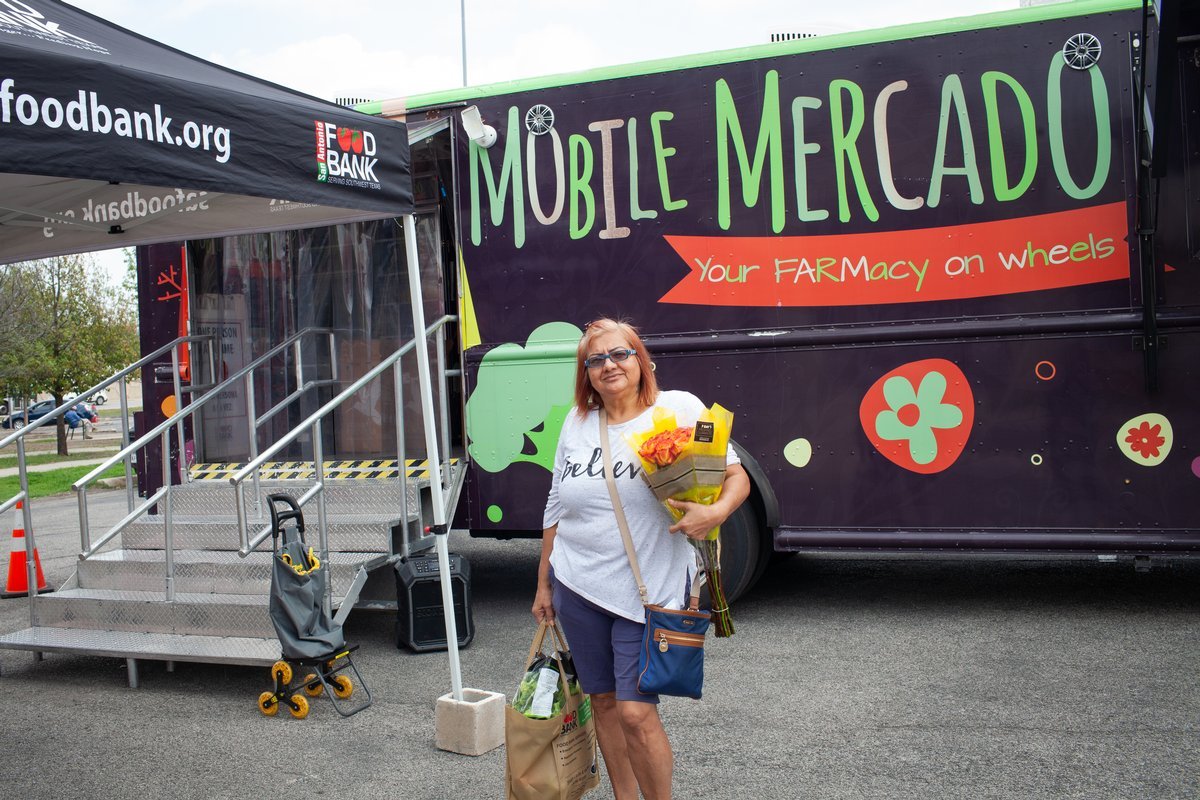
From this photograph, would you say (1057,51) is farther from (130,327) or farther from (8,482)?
(130,327)

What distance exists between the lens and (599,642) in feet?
10.2

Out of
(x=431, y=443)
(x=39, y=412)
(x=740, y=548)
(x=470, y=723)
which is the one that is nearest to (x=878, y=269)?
(x=740, y=548)

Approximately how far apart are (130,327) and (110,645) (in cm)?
3349

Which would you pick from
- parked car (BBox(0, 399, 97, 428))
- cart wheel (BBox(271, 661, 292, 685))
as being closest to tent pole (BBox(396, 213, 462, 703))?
cart wheel (BBox(271, 661, 292, 685))

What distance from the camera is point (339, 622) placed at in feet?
17.9

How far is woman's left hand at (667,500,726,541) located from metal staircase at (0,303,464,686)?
269 cm

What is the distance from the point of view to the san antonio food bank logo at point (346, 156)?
4160 millimetres

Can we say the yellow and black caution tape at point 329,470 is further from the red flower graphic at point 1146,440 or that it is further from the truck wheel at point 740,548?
the red flower graphic at point 1146,440

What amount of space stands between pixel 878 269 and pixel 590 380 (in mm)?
3090

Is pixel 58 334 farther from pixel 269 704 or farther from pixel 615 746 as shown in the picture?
pixel 615 746

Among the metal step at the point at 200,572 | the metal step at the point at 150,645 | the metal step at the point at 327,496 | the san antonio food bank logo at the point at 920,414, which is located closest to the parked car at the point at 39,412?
the metal step at the point at 327,496

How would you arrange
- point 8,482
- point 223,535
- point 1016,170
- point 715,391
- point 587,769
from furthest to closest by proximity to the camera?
point 8,482, point 223,535, point 715,391, point 1016,170, point 587,769

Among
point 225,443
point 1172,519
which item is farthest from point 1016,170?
point 225,443

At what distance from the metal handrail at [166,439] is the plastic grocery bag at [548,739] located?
3.41 metres
